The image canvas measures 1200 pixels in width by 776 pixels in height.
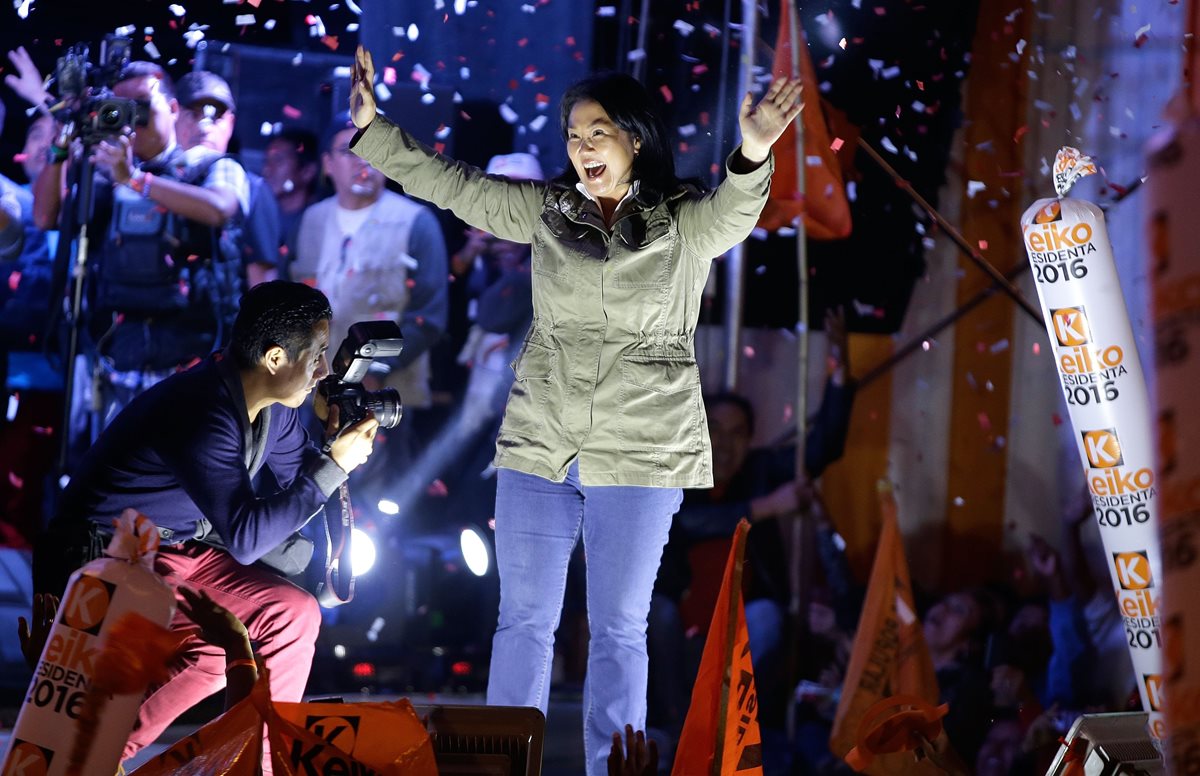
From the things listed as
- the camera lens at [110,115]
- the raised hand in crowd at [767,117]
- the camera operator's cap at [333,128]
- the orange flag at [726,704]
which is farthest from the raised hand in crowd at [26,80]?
the orange flag at [726,704]

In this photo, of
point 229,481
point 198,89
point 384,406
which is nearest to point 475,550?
point 384,406

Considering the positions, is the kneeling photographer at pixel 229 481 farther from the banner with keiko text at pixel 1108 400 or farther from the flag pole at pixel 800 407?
the flag pole at pixel 800 407

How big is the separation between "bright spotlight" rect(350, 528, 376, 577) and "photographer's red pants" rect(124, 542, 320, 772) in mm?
180

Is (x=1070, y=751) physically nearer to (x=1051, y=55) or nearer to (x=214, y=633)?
(x=214, y=633)

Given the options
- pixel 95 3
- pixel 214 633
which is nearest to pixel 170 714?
pixel 214 633

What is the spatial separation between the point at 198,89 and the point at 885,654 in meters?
3.26

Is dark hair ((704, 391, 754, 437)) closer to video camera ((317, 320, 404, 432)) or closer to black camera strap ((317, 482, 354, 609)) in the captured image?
black camera strap ((317, 482, 354, 609))

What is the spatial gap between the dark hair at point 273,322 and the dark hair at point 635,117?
64cm

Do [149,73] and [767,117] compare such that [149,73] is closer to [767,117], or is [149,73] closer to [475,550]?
[475,550]

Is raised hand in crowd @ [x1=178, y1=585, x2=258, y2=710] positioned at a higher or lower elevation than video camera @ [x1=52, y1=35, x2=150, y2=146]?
lower

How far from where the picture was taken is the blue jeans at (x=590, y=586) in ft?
8.92

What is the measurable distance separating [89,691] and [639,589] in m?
1.22

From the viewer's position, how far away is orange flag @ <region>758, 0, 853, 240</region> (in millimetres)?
5316

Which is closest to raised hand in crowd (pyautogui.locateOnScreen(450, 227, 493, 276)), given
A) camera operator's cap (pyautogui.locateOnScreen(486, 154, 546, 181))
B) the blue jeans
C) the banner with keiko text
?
camera operator's cap (pyautogui.locateOnScreen(486, 154, 546, 181))
